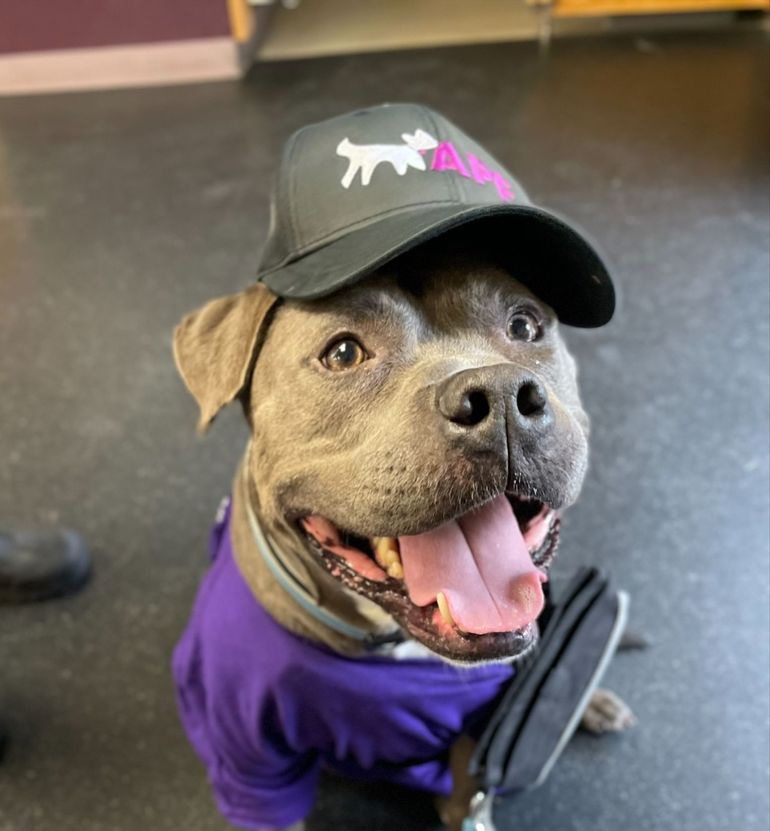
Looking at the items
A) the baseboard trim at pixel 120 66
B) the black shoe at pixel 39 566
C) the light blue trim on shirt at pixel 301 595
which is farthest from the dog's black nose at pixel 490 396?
the baseboard trim at pixel 120 66

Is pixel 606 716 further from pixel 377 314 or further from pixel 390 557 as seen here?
pixel 377 314

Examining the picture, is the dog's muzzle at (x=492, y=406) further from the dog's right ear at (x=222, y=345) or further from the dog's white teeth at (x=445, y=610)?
the dog's right ear at (x=222, y=345)

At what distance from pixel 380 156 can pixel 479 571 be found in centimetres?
54

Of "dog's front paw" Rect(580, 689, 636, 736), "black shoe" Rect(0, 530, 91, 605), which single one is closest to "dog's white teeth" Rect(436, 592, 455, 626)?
"dog's front paw" Rect(580, 689, 636, 736)

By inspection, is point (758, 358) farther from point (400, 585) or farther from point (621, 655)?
point (400, 585)

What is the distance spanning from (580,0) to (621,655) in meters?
3.25

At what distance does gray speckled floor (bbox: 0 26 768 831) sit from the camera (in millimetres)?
1655

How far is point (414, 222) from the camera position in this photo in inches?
43.3

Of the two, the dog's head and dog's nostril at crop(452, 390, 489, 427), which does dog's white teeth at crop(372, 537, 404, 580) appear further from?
dog's nostril at crop(452, 390, 489, 427)

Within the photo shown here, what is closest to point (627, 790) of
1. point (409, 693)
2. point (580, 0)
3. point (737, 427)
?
point (409, 693)

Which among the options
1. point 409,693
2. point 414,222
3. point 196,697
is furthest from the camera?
point 196,697

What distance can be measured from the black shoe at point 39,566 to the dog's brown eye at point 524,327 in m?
1.24

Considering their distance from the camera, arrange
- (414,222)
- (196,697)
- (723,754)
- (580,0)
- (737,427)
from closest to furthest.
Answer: (414,222)
(196,697)
(723,754)
(737,427)
(580,0)

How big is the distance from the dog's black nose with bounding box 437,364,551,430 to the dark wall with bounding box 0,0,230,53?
11.8 feet
